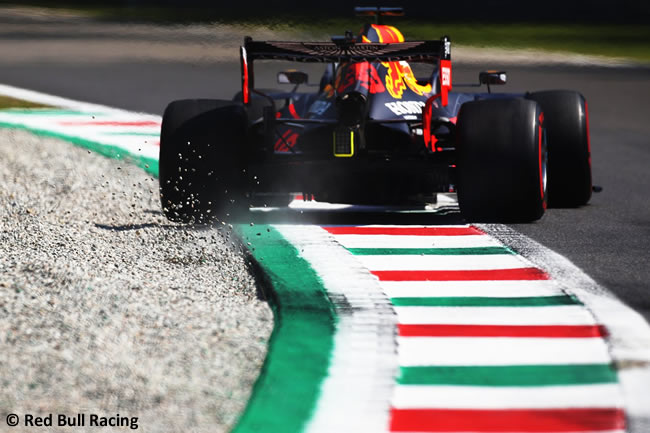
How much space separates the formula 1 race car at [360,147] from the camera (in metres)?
7.28

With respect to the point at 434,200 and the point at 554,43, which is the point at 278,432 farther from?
the point at 554,43

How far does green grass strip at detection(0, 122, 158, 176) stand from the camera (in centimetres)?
1098

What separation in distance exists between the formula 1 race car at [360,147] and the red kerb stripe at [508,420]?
3497 millimetres

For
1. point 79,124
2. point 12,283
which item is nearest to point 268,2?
point 79,124

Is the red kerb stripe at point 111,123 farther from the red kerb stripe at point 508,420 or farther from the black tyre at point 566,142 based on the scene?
the red kerb stripe at point 508,420

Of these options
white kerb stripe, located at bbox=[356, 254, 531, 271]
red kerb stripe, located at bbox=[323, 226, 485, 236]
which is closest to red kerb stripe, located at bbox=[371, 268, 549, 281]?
white kerb stripe, located at bbox=[356, 254, 531, 271]

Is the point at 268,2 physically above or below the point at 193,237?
above

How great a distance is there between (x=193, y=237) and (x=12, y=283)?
6.53 ft

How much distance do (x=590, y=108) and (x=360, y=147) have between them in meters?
10.0

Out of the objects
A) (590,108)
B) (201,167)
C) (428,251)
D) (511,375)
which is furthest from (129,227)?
(590,108)

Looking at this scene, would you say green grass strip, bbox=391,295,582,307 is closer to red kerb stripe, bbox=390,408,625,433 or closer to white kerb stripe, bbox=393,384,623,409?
white kerb stripe, bbox=393,384,623,409

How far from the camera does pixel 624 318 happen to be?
5.05m

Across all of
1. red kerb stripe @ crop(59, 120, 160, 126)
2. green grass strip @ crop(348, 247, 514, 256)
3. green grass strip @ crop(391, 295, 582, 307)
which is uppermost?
green grass strip @ crop(391, 295, 582, 307)

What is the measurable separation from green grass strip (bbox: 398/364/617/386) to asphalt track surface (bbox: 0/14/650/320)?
2.95 feet
